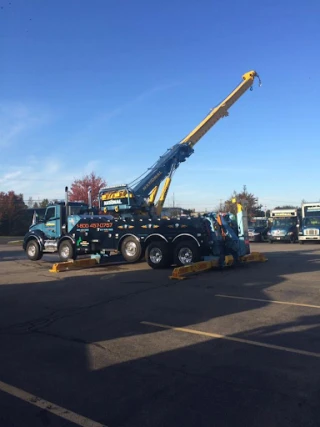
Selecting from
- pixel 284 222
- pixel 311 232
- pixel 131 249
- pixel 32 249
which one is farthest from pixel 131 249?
pixel 284 222

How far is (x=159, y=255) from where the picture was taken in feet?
47.9

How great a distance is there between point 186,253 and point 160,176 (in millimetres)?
7056

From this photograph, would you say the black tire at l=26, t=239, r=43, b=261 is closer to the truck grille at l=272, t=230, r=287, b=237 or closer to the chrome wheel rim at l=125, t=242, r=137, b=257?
the chrome wheel rim at l=125, t=242, r=137, b=257

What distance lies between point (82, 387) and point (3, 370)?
1227 mm

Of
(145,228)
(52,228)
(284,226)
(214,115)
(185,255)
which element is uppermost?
(214,115)

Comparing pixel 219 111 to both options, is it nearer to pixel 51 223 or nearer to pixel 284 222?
pixel 51 223

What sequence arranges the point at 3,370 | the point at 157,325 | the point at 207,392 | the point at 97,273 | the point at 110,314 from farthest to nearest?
the point at 97,273 < the point at 110,314 < the point at 157,325 < the point at 3,370 < the point at 207,392

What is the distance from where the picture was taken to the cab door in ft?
61.1

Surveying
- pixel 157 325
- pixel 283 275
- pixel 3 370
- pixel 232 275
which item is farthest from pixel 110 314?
pixel 283 275

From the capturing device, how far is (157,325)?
6.91 meters

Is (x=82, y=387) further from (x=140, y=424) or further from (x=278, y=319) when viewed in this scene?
(x=278, y=319)

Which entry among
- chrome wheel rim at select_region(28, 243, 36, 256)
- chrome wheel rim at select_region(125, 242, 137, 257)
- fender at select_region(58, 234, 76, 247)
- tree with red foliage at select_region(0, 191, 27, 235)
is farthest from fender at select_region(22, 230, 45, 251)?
tree with red foliage at select_region(0, 191, 27, 235)

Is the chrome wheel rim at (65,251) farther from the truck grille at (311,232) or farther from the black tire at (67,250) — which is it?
the truck grille at (311,232)

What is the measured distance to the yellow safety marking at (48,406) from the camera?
3.65 m
